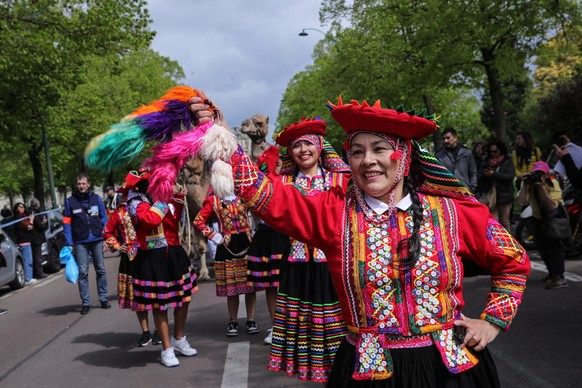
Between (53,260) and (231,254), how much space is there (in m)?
9.59

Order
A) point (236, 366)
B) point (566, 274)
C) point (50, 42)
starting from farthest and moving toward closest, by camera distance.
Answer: point (50, 42)
point (566, 274)
point (236, 366)

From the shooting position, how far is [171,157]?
2.96m

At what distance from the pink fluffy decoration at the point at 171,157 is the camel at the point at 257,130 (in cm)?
356

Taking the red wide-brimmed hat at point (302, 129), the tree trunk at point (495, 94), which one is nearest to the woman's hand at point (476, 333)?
the red wide-brimmed hat at point (302, 129)

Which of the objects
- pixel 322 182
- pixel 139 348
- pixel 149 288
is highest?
pixel 322 182

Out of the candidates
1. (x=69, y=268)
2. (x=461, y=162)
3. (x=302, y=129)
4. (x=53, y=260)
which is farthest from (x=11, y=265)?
(x=302, y=129)

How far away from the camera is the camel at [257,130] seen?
6906 mm

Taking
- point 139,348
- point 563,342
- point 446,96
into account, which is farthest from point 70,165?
point 563,342

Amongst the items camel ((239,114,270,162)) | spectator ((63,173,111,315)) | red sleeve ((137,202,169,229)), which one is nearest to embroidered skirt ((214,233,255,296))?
camel ((239,114,270,162))

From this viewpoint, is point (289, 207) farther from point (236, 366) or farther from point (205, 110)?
point (236, 366)

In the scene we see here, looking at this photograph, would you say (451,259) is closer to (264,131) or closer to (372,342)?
(372,342)

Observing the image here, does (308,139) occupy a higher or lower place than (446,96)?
lower

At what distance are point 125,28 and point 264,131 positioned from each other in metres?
12.2

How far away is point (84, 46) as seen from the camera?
1698 centimetres
